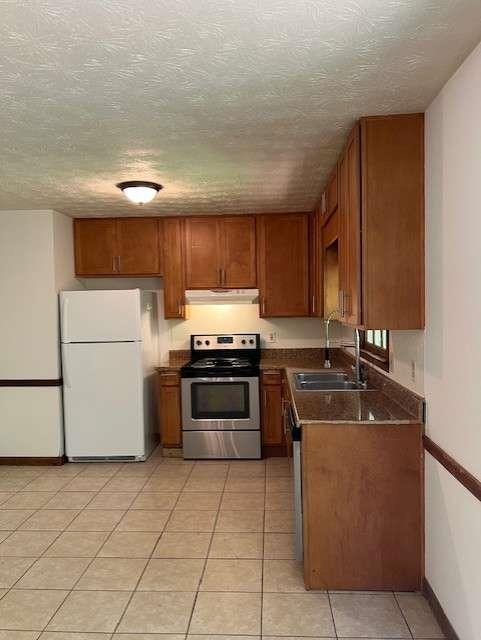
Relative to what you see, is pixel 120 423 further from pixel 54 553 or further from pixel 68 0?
pixel 68 0

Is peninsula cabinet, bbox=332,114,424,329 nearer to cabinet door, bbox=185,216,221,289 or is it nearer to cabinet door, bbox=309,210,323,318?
cabinet door, bbox=309,210,323,318

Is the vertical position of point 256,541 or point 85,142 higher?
point 85,142

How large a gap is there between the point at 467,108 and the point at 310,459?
5.60 feet

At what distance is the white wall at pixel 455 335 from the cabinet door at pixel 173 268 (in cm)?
285

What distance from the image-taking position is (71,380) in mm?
4324

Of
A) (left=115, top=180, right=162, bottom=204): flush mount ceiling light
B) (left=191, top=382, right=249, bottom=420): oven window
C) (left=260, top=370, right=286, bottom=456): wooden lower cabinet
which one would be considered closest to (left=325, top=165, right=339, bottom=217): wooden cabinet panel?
(left=115, top=180, right=162, bottom=204): flush mount ceiling light

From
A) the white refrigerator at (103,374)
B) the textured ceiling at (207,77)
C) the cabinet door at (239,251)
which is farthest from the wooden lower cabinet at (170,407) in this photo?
the textured ceiling at (207,77)

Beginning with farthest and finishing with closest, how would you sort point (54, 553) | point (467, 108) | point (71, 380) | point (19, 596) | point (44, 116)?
1. point (71, 380)
2. point (54, 553)
3. point (19, 596)
4. point (44, 116)
5. point (467, 108)

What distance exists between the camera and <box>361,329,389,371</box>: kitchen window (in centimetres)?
299

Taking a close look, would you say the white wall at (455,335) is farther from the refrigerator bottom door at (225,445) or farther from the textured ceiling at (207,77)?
the refrigerator bottom door at (225,445)

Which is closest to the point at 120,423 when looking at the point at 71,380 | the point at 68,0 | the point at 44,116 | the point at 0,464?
the point at 71,380

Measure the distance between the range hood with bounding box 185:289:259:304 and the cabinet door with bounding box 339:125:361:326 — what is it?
5.86 feet

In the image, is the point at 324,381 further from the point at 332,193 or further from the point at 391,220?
the point at 391,220

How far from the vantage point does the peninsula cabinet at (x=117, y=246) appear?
462cm
